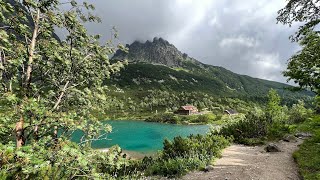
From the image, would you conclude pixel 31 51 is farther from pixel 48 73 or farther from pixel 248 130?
pixel 248 130

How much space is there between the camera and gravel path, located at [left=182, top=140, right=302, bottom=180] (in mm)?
12578

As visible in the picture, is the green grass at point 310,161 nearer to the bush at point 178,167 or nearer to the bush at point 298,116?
the bush at point 178,167

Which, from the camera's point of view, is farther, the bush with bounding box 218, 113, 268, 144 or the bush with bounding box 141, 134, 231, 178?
the bush with bounding box 218, 113, 268, 144

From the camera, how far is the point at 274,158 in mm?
16531

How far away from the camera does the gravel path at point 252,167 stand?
12.6 meters

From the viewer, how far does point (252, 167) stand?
1427 cm

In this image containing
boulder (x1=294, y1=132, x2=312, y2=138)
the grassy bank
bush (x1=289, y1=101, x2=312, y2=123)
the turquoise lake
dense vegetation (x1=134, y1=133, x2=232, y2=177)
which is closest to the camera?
dense vegetation (x1=134, y1=133, x2=232, y2=177)

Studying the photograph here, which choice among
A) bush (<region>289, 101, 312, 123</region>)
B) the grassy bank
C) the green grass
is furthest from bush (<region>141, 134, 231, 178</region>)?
the grassy bank

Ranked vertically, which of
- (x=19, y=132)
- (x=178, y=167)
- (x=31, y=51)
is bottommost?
(x=178, y=167)

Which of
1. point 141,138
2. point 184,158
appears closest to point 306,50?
point 184,158

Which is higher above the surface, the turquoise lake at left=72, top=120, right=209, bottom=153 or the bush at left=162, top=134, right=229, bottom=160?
the bush at left=162, top=134, right=229, bottom=160

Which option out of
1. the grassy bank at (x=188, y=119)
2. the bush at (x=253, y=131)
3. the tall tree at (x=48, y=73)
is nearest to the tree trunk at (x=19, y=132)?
the tall tree at (x=48, y=73)

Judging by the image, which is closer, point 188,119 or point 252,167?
point 252,167

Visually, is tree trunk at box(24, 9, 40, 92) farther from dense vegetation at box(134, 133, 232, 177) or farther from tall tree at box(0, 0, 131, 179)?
dense vegetation at box(134, 133, 232, 177)
